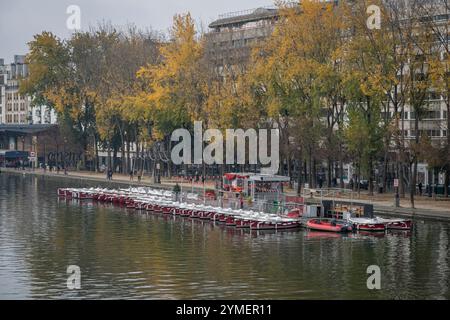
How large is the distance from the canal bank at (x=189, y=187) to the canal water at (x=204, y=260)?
3.14 m

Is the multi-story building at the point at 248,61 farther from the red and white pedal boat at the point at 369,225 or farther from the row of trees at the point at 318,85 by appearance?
the red and white pedal boat at the point at 369,225

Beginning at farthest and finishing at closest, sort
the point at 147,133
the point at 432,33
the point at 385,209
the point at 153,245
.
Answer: the point at 147,133 → the point at 432,33 → the point at 385,209 → the point at 153,245

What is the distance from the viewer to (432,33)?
96875 millimetres

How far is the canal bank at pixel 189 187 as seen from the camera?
281 feet

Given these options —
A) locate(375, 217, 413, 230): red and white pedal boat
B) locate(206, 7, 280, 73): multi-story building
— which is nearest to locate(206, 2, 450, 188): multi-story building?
locate(206, 7, 280, 73): multi-story building

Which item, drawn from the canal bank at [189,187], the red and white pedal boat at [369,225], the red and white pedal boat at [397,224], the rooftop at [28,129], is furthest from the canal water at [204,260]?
the rooftop at [28,129]

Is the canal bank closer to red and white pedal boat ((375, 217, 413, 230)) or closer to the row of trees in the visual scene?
the row of trees

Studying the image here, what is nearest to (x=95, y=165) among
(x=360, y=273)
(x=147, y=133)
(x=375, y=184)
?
(x=147, y=133)

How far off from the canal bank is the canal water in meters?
3.14

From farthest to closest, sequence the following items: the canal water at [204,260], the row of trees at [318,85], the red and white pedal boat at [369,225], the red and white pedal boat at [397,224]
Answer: the row of trees at [318,85], the red and white pedal boat at [397,224], the red and white pedal boat at [369,225], the canal water at [204,260]

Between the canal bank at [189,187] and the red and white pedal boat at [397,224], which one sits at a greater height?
the canal bank at [189,187]

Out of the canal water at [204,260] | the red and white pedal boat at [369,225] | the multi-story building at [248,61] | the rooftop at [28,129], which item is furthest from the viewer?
the rooftop at [28,129]
